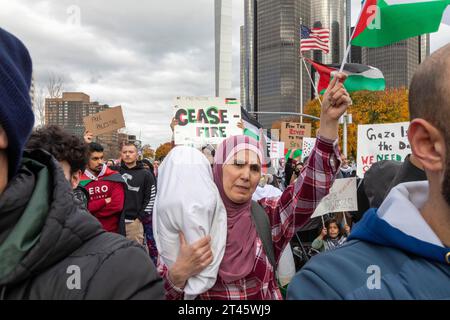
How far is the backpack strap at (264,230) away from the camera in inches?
98.0

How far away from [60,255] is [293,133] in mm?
14180

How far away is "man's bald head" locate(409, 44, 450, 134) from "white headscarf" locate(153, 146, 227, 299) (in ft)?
4.29

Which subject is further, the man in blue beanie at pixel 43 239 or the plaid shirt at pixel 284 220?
the plaid shirt at pixel 284 220

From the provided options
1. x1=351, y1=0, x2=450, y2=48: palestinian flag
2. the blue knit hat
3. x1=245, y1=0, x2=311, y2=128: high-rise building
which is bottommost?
the blue knit hat

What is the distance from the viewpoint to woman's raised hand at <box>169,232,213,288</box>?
7.38 feet

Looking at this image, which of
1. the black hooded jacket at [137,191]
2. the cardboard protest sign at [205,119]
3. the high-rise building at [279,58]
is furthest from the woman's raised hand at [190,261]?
the high-rise building at [279,58]

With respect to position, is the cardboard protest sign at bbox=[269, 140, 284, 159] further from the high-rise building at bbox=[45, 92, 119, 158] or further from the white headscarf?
the white headscarf

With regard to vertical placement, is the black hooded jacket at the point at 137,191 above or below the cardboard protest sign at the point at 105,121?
below

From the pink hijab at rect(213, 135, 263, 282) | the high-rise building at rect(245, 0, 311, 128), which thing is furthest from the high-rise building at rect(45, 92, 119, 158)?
the high-rise building at rect(245, 0, 311, 128)

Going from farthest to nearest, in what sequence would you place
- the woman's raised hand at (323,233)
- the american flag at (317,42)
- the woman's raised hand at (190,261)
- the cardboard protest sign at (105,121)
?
the american flag at (317,42) → the cardboard protest sign at (105,121) → the woman's raised hand at (323,233) → the woman's raised hand at (190,261)

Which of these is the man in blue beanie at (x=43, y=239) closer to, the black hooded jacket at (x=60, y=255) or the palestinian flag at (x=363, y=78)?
the black hooded jacket at (x=60, y=255)

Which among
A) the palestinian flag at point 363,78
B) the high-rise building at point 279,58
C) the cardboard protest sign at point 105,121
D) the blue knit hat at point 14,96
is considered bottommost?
the blue knit hat at point 14,96

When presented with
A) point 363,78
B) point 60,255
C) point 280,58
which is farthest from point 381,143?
point 280,58

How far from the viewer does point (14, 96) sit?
4.24 ft
